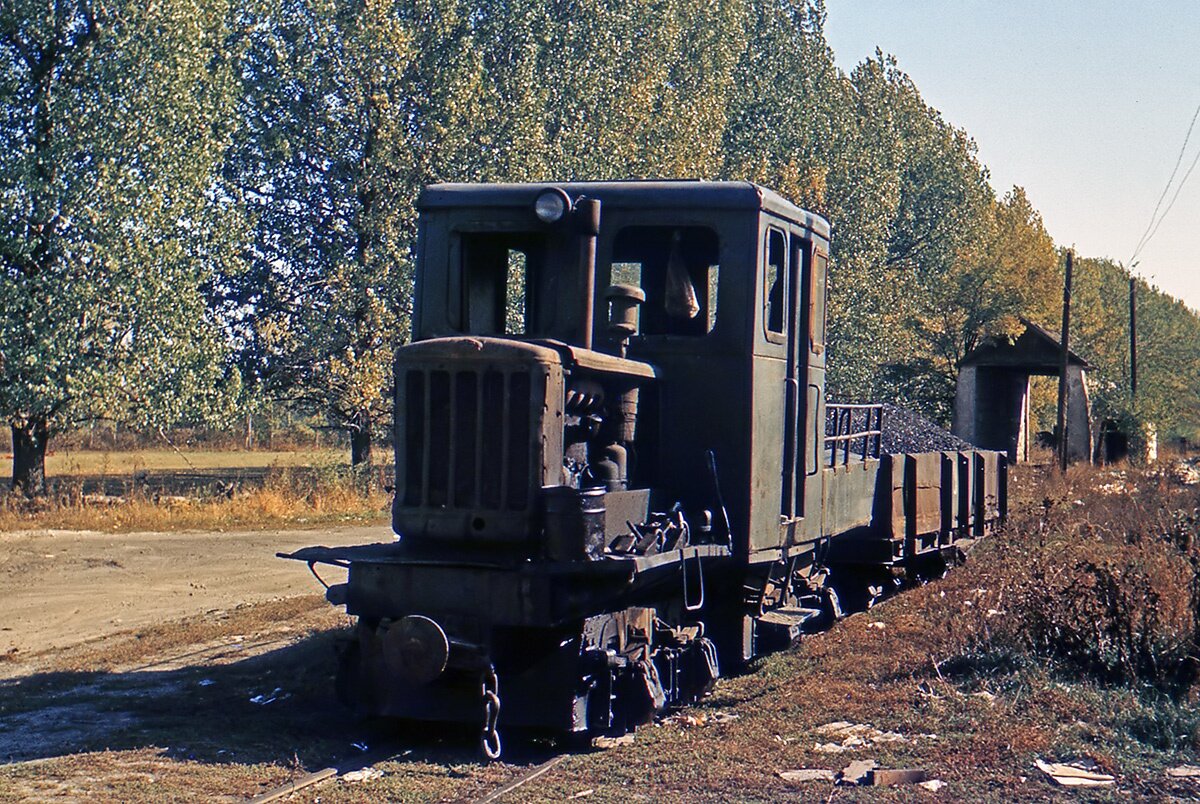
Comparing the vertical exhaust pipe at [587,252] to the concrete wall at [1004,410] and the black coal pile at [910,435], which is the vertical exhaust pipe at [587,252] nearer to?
the black coal pile at [910,435]

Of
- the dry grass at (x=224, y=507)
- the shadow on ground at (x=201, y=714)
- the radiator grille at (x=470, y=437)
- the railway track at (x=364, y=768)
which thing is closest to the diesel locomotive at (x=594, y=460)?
the radiator grille at (x=470, y=437)

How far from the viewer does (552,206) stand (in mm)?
7594

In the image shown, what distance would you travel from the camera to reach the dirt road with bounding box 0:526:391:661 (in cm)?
1273

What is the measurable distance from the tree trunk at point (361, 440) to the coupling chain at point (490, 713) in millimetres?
19296

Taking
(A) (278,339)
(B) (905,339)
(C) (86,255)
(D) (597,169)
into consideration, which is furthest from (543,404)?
(B) (905,339)

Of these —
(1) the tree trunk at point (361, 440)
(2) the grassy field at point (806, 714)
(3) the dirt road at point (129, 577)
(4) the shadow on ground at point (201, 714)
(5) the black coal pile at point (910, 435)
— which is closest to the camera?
(2) the grassy field at point (806, 714)

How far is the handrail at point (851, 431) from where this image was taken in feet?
34.8

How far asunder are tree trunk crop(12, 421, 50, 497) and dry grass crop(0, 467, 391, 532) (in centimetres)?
40

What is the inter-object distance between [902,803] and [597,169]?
23.7 m

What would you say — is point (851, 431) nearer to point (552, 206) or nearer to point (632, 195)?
point (632, 195)

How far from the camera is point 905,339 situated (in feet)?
139

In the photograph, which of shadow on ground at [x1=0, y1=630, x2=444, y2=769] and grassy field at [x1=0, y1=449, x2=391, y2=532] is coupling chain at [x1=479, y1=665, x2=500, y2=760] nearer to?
shadow on ground at [x1=0, y1=630, x2=444, y2=769]

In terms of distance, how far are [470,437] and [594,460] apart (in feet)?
2.92

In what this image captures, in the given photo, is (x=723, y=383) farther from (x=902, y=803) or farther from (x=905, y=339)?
(x=905, y=339)
